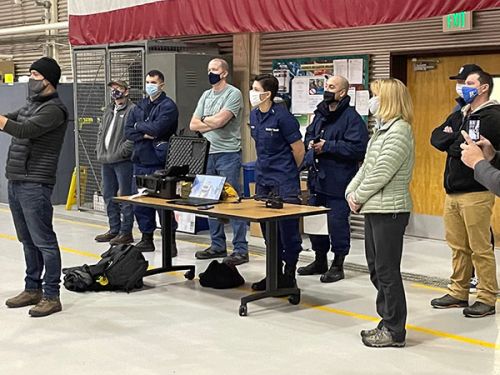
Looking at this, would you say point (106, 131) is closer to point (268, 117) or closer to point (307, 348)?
point (268, 117)

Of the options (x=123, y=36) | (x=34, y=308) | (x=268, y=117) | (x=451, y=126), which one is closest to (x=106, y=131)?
Result: (x=123, y=36)

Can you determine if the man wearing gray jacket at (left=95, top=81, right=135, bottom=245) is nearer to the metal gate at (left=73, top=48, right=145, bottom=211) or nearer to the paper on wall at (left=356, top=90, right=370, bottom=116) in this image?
the metal gate at (left=73, top=48, right=145, bottom=211)

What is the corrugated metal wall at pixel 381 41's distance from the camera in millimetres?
7930

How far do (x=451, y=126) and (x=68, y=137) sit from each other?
22.5 ft

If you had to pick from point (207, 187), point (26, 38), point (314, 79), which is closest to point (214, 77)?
point (207, 187)

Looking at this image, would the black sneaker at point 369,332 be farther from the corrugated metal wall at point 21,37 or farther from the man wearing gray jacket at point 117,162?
the corrugated metal wall at point 21,37

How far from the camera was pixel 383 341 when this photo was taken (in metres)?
5.14

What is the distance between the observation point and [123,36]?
996 cm

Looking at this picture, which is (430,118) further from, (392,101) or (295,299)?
(392,101)

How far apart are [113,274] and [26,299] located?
2.45 feet

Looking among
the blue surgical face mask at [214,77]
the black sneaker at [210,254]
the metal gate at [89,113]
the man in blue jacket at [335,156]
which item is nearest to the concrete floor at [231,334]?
the man in blue jacket at [335,156]

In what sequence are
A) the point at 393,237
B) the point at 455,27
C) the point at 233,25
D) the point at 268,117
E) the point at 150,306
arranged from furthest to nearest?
the point at 233,25 → the point at 455,27 → the point at 268,117 → the point at 150,306 → the point at 393,237

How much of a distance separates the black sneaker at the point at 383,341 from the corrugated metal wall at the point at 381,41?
3746 mm

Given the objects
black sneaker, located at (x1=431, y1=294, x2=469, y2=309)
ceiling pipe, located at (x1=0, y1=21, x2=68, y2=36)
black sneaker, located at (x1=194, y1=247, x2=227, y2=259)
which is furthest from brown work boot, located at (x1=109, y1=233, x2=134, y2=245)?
ceiling pipe, located at (x1=0, y1=21, x2=68, y2=36)
